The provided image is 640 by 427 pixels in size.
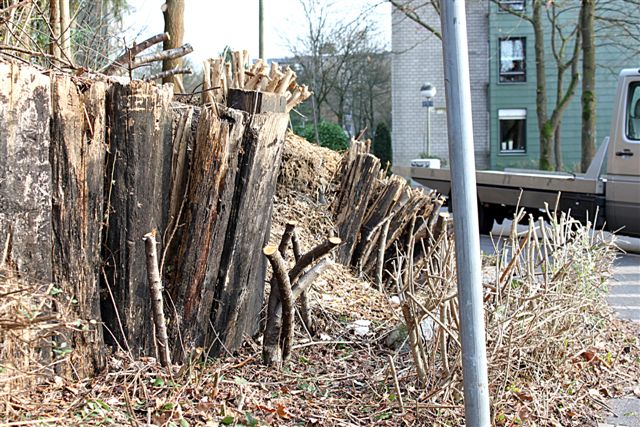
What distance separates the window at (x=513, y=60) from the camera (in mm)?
36125

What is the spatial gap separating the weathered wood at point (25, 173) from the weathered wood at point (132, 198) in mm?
453

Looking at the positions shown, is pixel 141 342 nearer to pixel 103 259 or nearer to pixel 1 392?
pixel 103 259

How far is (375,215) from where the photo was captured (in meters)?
8.19

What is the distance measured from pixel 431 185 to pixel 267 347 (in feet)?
37.0

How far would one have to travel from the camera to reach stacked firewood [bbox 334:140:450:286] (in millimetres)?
8086

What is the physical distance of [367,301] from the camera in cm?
705

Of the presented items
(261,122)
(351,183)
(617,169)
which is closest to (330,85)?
(617,169)

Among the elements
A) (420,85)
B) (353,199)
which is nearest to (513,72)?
(420,85)

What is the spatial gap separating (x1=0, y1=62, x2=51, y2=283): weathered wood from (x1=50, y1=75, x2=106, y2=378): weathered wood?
86 millimetres

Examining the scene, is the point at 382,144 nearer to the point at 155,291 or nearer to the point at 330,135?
the point at 330,135

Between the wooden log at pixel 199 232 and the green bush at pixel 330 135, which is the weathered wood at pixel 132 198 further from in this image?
the green bush at pixel 330 135

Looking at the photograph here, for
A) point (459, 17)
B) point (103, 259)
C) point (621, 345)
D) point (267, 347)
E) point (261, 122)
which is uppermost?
point (459, 17)

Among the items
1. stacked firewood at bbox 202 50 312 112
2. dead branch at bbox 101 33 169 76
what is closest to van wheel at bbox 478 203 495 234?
stacked firewood at bbox 202 50 312 112

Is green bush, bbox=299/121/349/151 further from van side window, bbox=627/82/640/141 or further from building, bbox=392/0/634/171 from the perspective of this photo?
van side window, bbox=627/82/640/141
